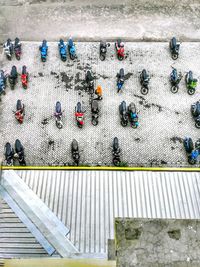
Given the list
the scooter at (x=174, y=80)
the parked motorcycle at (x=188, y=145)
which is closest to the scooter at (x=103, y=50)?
the scooter at (x=174, y=80)

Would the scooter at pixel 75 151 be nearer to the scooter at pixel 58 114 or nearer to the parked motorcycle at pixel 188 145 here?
the scooter at pixel 58 114

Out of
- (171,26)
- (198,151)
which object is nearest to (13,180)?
(198,151)

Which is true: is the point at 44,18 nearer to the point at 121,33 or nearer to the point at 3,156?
the point at 121,33

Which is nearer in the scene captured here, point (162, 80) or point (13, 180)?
point (13, 180)

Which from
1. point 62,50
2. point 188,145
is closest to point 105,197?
point 188,145

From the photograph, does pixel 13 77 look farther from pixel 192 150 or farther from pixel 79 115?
pixel 192 150

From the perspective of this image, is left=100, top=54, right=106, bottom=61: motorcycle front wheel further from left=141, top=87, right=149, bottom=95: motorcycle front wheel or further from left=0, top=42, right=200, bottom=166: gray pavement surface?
left=141, top=87, right=149, bottom=95: motorcycle front wheel
